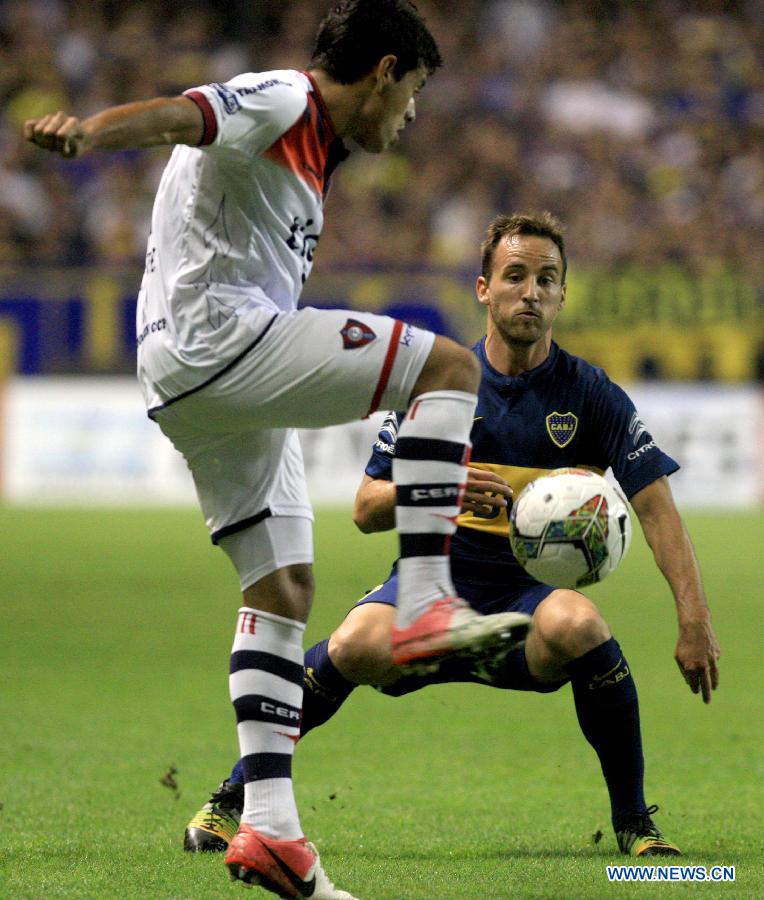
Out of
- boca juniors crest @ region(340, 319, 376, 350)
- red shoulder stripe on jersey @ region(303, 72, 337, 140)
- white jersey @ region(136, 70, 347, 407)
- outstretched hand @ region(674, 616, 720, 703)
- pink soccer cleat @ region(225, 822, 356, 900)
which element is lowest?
pink soccer cleat @ region(225, 822, 356, 900)

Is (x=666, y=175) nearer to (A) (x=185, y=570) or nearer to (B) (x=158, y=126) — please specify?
(A) (x=185, y=570)

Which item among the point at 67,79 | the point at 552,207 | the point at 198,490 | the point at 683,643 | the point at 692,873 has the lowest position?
the point at 692,873

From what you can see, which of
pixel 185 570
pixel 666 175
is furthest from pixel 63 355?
pixel 666 175

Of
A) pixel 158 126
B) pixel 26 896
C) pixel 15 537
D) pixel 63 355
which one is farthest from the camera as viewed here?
pixel 63 355

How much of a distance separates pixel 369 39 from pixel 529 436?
4.73 feet

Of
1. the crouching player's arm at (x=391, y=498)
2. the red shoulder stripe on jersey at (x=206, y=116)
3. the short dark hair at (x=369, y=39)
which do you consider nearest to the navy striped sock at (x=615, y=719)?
the crouching player's arm at (x=391, y=498)

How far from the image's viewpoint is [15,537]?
44.2 feet

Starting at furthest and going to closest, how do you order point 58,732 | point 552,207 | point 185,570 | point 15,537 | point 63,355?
point 552,207 → point 63,355 → point 15,537 → point 185,570 → point 58,732

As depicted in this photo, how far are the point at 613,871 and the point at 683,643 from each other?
63 cm

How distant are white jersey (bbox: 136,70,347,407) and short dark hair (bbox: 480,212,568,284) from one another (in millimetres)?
1042

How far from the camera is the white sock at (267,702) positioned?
3.74m

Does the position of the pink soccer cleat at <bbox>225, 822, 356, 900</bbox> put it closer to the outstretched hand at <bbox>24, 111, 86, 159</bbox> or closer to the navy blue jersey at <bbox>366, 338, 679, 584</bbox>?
the navy blue jersey at <bbox>366, 338, 679, 584</bbox>

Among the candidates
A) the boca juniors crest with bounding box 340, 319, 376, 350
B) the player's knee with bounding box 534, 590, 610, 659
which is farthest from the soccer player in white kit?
the player's knee with bounding box 534, 590, 610, 659

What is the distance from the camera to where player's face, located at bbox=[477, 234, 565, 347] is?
4.53m
